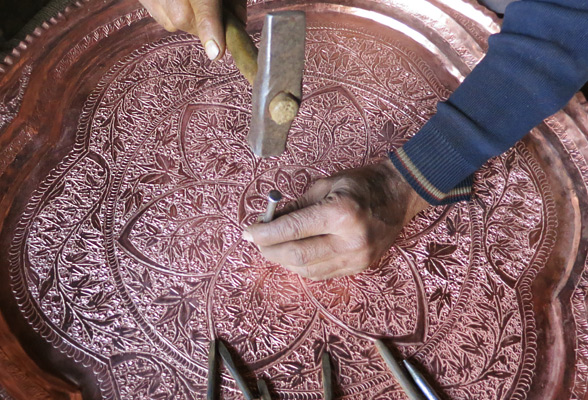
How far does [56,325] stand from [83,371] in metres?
0.11

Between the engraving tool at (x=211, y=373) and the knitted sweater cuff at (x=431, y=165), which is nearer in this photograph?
the engraving tool at (x=211, y=373)

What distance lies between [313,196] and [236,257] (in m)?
0.23

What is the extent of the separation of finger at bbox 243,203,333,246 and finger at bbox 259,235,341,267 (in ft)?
0.05

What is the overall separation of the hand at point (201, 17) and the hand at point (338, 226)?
14.0 inches

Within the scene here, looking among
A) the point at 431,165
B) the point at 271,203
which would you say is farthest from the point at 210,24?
the point at 431,165

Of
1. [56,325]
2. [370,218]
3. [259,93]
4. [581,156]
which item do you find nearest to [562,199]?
[581,156]

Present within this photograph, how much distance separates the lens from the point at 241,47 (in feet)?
2.64

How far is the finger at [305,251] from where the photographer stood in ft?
3.00

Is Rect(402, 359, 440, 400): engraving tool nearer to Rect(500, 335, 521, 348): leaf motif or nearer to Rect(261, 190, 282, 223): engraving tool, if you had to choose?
Rect(500, 335, 521, 348): leaf motif

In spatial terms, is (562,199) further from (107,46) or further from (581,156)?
(107,46)

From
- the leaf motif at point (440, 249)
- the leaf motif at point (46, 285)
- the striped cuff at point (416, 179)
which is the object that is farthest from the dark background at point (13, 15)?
the leaf motif at point (440, 249)

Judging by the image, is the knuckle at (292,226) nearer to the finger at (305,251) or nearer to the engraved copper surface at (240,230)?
the finger at (305,251)

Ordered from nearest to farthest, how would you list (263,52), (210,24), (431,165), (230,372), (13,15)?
1. (263,52)
2. (210,24)
3. (230,372)
4. (431,165)
5. (13,15)

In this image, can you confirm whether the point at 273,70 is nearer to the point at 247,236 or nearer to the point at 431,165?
the point at 247,236
